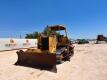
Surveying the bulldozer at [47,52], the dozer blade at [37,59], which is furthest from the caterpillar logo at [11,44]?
the dozer blade at [37,59]

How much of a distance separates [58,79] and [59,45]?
732cm

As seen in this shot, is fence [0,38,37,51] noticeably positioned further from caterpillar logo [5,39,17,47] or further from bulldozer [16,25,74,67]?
bulldozer [16,25,74,67]

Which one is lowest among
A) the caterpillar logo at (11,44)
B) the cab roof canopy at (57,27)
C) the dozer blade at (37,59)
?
the dozer blade at (37,59)

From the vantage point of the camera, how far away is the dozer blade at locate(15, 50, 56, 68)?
1110 cm

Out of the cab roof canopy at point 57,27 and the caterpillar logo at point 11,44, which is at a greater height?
the cab roof canopy at point 57,27

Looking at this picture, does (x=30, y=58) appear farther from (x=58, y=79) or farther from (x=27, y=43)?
(x=27, y=43)

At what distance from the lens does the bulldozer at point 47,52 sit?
37.0 feet

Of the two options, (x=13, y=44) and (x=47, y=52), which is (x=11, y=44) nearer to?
(x=13, y=44)

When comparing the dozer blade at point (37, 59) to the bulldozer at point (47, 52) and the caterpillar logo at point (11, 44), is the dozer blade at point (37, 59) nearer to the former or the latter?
the bulldozer at point (47, 52)

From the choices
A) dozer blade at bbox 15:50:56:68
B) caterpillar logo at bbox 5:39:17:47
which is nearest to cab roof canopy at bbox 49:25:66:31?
dozer blade at bbox 15:50:56:68

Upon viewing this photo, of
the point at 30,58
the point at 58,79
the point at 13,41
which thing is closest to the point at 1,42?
the point at 13,41

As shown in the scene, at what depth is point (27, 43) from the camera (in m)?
36.3

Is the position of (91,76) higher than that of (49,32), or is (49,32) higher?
(49,32)

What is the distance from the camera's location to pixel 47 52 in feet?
38.2
